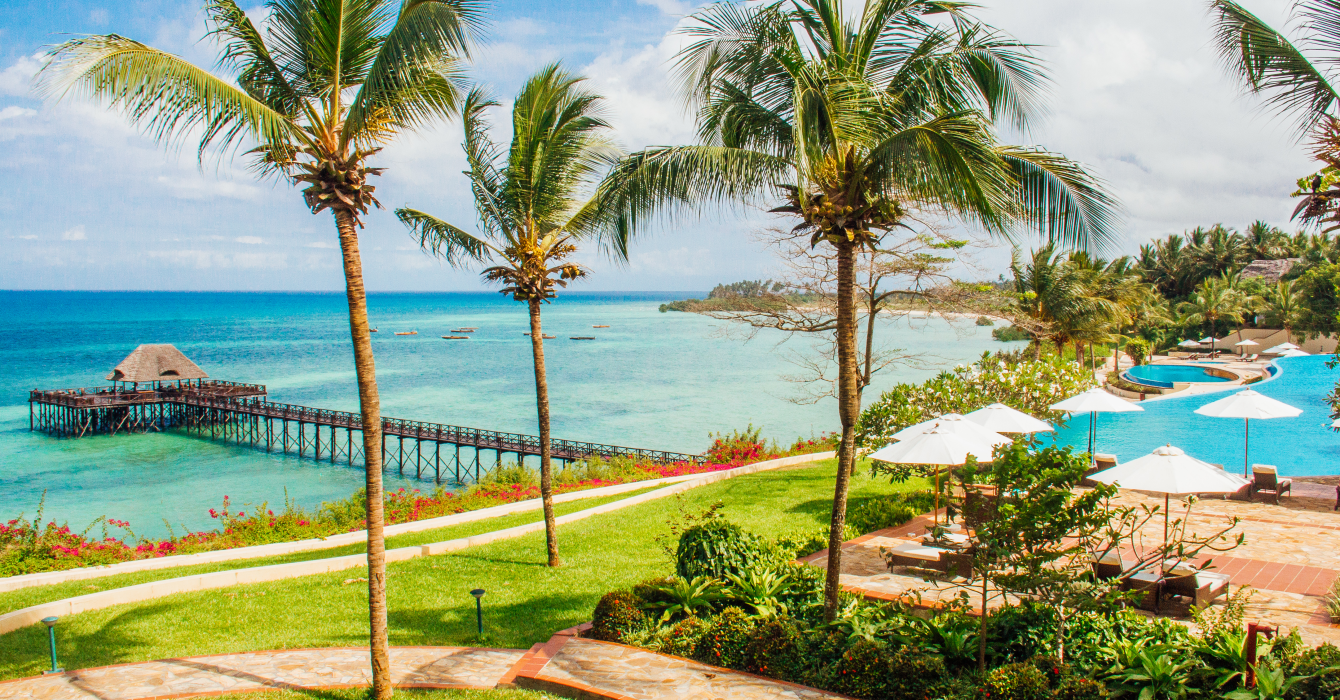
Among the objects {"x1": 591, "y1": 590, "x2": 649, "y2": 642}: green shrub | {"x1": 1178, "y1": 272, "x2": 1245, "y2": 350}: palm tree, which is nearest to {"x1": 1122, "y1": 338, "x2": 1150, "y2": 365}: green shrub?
{"x1": 1178, "y1": 272, "x2": 1245, "y2": 350}: palm tree

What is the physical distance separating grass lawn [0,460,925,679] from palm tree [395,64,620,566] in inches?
45.1

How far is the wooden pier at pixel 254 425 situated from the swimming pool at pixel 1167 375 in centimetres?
2585

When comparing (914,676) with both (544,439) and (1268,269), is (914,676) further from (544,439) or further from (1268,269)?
(1268,269)

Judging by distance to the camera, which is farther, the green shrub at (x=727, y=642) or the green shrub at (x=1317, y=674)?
the green shrub at (x=727, y=642)

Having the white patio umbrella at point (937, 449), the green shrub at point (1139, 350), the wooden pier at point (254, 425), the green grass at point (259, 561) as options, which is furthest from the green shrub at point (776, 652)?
the green shrub at point (1139, 350)

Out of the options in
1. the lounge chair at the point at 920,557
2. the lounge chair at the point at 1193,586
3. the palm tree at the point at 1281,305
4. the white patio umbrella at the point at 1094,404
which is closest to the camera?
the lounge chair at the point at 1193,586

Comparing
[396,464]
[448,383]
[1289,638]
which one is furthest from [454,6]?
[448,383]

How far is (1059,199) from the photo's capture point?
6.28m

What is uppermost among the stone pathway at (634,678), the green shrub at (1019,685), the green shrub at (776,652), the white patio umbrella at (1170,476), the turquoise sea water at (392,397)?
the white patio umbrella at (1170,476)

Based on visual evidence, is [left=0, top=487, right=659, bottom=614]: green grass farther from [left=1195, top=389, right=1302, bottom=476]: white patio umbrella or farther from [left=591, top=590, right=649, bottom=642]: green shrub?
[left=1195, top=389, right=1302, bottom=476]: white patio umbrella

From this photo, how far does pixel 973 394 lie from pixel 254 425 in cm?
4197

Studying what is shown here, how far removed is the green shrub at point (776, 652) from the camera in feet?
21.3

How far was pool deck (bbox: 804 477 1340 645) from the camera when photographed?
784 centimetres

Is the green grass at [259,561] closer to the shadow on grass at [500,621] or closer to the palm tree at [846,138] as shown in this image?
the shadow on grass at [500,621]
